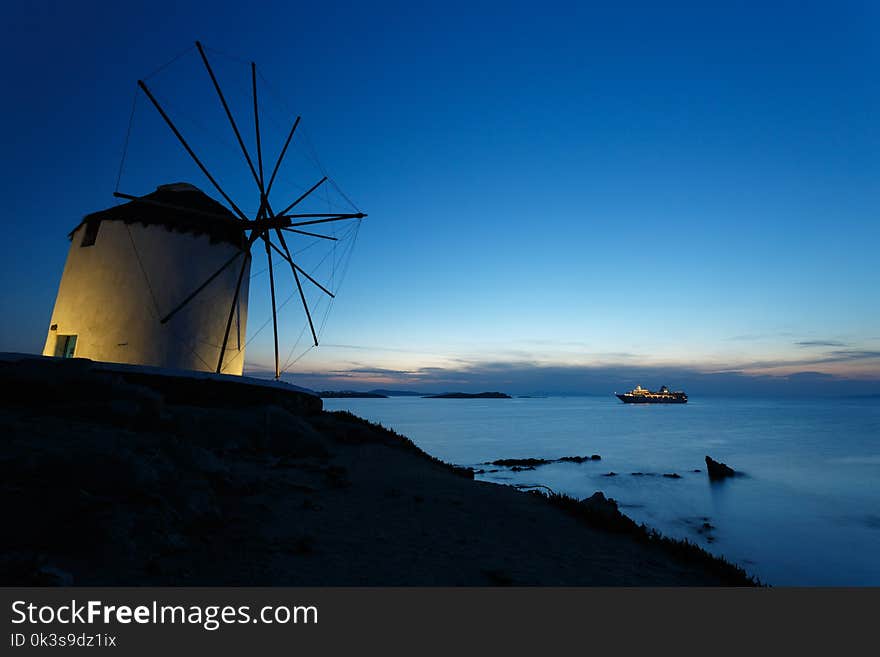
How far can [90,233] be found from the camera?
2020 cm

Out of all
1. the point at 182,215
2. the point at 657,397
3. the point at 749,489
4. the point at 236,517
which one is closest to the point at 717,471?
the point at 749,489

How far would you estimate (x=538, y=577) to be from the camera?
580 centimetres

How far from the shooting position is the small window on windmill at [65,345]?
61.8 ft

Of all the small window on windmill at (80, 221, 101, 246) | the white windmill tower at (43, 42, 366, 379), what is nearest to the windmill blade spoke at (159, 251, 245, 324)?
the white windmill tower at (43, 42, 366, 379)

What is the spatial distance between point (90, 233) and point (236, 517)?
67.1ft

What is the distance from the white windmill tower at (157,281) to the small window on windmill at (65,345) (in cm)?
5

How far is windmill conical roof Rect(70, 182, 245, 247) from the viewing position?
1961 cm

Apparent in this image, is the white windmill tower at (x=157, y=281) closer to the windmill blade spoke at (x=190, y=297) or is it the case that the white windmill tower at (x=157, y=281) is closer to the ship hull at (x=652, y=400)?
the windmill blade spoke at (x=190, y=297)

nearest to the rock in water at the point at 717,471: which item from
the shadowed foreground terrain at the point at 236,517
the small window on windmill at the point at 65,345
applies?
the shadowed foreground terrain at the point at 236,517
